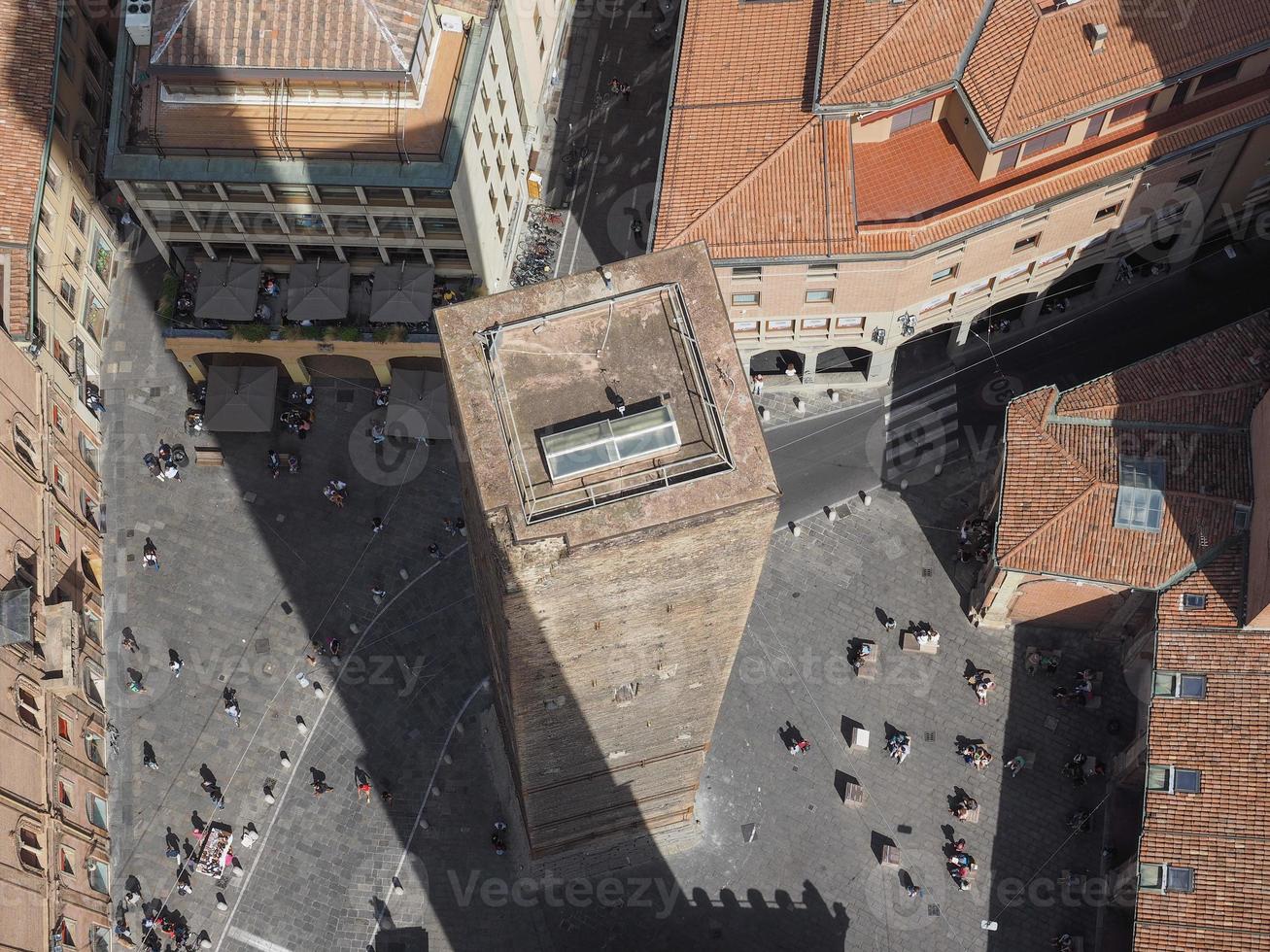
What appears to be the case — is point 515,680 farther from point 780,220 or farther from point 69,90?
point 69,90

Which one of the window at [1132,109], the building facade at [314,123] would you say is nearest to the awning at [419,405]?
the building facade at [314,123]

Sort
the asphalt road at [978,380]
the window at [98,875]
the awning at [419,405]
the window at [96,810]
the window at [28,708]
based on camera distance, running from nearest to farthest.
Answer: the window at [28,708] → the window at [98,875] → the window at [96,810] → the awning at [419,405] → the asphalt road at [978,380]

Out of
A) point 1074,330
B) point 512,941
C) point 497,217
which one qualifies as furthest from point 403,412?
point 1074,330

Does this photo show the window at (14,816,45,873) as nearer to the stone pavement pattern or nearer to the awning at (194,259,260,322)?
the stone pavement pattern

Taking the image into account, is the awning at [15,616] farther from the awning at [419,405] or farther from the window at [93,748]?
the awning at [419,405]

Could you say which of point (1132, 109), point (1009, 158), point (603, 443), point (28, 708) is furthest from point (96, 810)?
point (1132, 109)

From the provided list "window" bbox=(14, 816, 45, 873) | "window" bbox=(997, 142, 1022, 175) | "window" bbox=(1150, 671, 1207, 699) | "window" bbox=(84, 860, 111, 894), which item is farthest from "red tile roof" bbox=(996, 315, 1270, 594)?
"window" bbox=(14, 816, 45, 873)

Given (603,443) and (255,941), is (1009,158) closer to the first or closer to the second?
(603,443)
